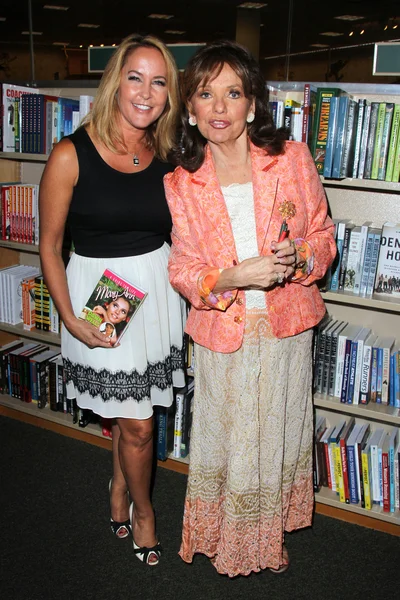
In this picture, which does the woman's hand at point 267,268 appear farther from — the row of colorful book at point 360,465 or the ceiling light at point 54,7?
the ceiling light at point 54,7

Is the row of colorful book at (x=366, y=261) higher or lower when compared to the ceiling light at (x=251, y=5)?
lower

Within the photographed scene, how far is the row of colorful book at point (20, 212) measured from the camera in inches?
107

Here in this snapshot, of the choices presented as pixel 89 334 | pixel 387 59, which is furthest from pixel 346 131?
pixel 89 334

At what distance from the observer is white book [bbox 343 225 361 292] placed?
205 cm

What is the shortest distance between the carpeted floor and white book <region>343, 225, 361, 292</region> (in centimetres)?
102

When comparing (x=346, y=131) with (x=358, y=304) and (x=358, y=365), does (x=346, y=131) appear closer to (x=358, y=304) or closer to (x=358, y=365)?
(x=358, y=304)

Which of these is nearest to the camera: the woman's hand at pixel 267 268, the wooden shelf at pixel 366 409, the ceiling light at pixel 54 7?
the woman's hand at pixel 267 268

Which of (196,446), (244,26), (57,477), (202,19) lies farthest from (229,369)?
(202,19)

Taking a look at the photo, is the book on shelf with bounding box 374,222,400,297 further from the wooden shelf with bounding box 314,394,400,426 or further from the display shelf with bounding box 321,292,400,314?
the wooden shelf with bounding box 314,394,400,426

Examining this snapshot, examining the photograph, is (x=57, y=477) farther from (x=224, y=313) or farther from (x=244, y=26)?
(x=244, y=26)

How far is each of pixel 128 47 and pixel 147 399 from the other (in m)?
1.12

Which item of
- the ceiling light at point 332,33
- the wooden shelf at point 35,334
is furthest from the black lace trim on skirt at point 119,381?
the ceiling light at point 332,33

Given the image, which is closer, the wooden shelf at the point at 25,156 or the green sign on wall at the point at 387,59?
the green sign on wall at the point at 387,59

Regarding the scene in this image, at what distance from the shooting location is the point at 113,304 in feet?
5.74
